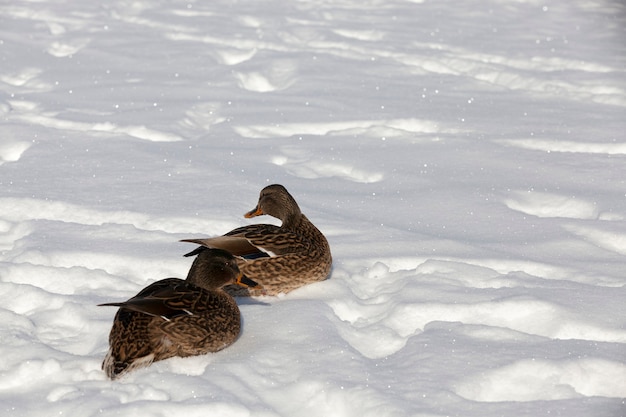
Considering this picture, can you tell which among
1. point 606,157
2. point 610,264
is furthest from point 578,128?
point 610,264

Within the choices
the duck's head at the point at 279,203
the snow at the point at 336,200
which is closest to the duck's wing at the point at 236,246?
the snow at the point at 336,200

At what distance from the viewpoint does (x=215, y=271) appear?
3748mm

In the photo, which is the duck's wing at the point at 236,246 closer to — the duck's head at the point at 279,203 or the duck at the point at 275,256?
the duck at the point at 275,256

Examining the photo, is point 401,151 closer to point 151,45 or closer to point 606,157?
point 606,157

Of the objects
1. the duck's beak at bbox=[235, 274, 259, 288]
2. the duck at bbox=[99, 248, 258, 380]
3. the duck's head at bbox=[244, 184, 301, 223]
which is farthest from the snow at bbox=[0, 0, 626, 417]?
the duck's head at bbox=[244, 184, 301, 223]

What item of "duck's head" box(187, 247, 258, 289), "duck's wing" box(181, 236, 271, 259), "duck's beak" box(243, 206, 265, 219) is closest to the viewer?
"duck's head" box(187, 247, 258, 289)

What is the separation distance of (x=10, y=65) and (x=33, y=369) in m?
5.59

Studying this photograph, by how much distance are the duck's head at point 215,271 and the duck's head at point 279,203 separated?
767mm

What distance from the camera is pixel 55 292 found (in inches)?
161

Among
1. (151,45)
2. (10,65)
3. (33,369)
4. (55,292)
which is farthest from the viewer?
(151,45)

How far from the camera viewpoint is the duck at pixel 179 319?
3285mm

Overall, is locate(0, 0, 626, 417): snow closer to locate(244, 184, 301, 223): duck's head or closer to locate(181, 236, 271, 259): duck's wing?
locate(181, 236, 271, 259): duck's wing

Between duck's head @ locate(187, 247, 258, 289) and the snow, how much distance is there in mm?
239

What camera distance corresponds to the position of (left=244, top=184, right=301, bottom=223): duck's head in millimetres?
4531
